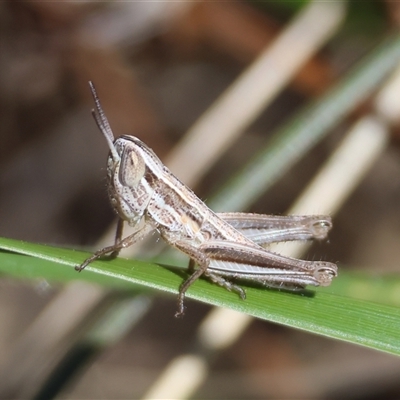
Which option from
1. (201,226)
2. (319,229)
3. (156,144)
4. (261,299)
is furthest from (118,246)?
(156,144)

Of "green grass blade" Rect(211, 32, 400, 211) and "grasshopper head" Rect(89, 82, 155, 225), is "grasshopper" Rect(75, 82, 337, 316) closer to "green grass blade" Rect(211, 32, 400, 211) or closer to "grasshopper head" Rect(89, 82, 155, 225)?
"grasshopper head" Rect(89, 82, 155, 225)

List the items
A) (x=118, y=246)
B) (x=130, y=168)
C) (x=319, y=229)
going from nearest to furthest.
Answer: (x=118, y=246), (x=130, y=168), (x=319, y=229)

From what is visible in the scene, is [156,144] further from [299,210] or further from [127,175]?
[127,175]

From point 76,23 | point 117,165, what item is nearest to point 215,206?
point 117,165

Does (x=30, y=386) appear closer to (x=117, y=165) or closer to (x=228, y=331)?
(x=228, y=331)

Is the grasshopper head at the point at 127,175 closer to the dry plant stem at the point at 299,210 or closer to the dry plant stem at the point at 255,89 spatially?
the dry plant stem at the point at 299,210
